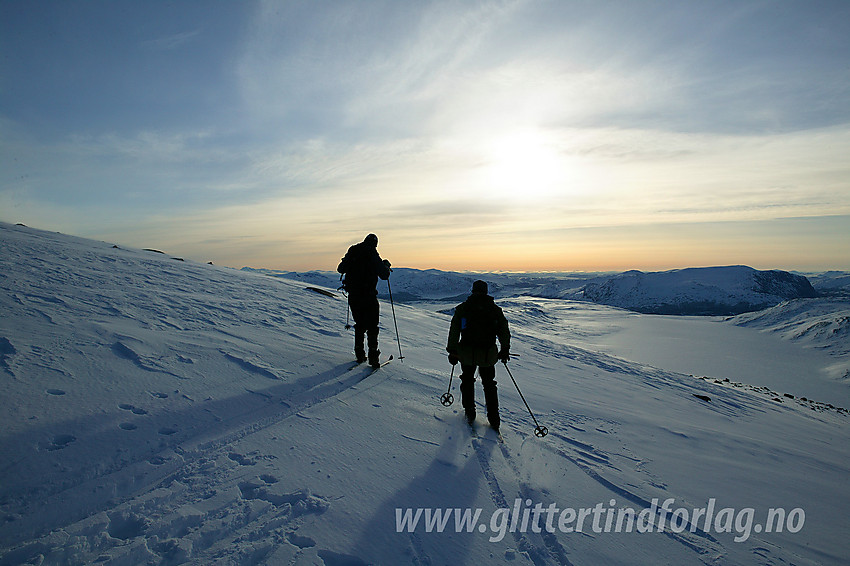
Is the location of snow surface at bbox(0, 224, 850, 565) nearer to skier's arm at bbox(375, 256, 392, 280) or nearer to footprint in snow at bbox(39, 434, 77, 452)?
footprint in snow at bbox(39, 434, 77, 452)

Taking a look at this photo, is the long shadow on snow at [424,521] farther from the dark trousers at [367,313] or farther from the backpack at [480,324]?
the dark trousers at [367,313]

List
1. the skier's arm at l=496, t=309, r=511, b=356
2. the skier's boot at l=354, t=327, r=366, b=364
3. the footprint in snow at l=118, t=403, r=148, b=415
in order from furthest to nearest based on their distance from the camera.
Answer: the skier's boot at l=354, t=327, r=366, b=364 → the skier's arm at l=496, t=309, r=511, b=356 → the footprint in snow at l=118, t=403, r=148, b=415

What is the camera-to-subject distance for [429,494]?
4012 millimetres

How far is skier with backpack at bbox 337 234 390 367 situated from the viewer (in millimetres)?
7816

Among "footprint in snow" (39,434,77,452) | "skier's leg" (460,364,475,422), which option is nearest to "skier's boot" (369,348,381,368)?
"skier's leg" (460,364,475,422)

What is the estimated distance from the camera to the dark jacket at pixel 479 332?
6062 mm

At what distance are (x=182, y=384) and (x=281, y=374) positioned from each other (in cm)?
164

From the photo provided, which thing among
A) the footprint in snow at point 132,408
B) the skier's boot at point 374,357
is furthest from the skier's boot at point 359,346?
the footprint in snow at point 132,408

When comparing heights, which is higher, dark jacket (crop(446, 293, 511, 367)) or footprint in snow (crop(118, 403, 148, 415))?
dark jacket (crop(446, 293, 511, 367))

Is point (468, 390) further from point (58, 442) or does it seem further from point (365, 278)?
point (58, 442)

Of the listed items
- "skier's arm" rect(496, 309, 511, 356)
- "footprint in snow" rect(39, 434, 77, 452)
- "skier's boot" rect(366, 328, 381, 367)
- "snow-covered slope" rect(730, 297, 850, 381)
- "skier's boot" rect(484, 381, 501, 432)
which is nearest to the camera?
"footprint in snow" rect(39, 434, 77, 452)

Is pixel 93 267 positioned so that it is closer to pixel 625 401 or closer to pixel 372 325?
pixel 372 325

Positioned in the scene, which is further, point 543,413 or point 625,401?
point 625,401

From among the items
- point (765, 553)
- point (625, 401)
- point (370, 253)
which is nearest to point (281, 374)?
point (370, 253)
